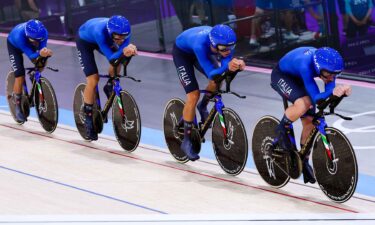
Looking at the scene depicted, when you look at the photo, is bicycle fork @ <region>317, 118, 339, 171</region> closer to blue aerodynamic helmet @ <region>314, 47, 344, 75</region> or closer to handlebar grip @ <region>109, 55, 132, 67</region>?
blue aerodynamic helmet @ <region>314, 47, 344, 75</region>

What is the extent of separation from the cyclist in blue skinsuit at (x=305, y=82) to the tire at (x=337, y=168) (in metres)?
0.21

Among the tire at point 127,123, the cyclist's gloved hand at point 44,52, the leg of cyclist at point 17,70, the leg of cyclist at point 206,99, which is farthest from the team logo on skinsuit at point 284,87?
the leg of cyclist at point 17,70

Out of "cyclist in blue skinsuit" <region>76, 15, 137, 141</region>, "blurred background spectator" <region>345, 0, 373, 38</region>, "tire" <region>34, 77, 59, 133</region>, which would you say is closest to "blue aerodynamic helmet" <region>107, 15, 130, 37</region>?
"cyclist in blue skinsuit" <region>76, 15, 137, 141</region>

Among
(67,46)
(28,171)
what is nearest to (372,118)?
(28,171)

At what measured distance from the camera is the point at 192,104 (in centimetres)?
830

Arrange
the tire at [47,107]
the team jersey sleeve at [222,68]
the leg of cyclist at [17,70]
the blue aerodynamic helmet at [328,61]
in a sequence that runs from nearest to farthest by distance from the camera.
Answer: the blue aerodynamic helmet at [328,61]
the team jersey sleeve at [222,68]
the tire at [47,107]
the leg of cyclist at [17,70]

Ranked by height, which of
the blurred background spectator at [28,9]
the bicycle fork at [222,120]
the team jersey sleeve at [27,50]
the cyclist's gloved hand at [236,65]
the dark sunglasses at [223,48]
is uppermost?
the dark sunglasses at [223,48]

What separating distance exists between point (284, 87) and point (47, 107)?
340 cm

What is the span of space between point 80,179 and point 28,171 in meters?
→ 0.60

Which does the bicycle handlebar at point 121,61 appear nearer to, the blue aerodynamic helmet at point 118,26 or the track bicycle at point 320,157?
the blue aerodynamic helmet at point 118,26

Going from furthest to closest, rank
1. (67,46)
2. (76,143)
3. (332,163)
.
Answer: (67,46), (76,143), (332,163)

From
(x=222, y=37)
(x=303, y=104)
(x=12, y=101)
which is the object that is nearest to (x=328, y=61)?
(x=303, y=104)

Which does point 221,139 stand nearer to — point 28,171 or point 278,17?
point 28,171

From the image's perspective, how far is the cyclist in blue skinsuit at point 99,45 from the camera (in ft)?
28.3
